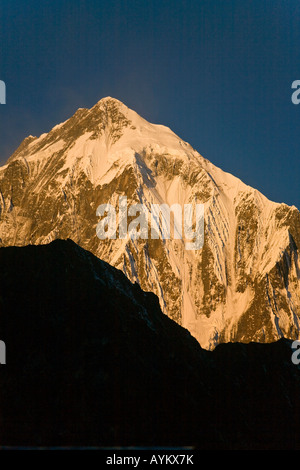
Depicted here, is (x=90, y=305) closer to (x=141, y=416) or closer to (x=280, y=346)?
(x=141, y=416)

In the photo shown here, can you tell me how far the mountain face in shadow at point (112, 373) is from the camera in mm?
108625

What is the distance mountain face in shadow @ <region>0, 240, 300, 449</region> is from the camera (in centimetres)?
10862

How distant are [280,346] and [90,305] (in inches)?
1042

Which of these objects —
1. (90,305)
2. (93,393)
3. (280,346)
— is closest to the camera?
(93,393)

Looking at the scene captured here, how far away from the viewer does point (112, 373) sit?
4432 inches

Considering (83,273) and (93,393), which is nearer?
(93,393)

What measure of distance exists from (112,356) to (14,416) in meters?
13.2

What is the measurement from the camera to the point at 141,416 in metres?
111

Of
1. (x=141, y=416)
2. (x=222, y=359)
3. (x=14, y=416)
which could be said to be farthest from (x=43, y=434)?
(x=222, y=359)

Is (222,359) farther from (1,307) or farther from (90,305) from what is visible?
(1,307)
